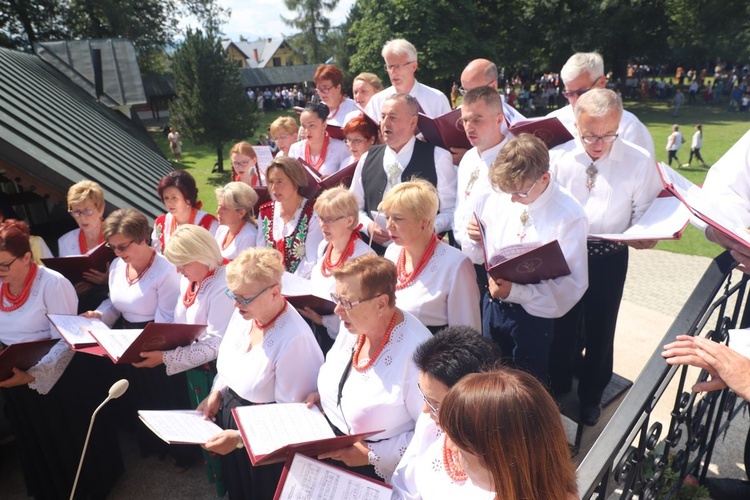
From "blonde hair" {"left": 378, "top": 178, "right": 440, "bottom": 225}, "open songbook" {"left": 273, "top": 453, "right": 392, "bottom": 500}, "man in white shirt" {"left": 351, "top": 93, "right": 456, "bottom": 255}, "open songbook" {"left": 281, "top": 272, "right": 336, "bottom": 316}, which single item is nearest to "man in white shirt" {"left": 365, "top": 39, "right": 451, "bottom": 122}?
"man in white shirt" {"left": 351, "top": 93, "right": 456, "bottom": 255}

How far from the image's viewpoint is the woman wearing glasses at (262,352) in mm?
3203

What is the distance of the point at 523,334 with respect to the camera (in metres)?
3.53

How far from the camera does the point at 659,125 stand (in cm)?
2895

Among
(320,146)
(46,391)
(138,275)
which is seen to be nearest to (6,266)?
(138,275)

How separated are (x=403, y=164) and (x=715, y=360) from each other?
313 centimetres

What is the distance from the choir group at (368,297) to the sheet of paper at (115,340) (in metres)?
0.17

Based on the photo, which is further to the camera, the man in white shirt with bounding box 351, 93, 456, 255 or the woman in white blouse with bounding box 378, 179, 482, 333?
the man in white shirt with bounding box 351, 93, 456, 255

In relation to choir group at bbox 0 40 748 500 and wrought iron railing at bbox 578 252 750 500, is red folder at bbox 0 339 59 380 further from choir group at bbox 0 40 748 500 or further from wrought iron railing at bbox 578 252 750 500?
wrought iron railing at bbox 578 252 750 500

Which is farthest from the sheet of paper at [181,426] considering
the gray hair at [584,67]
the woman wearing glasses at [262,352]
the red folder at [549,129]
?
the gray hair at [584,67]

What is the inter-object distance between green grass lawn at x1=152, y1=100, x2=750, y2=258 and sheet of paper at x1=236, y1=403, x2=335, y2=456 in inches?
386

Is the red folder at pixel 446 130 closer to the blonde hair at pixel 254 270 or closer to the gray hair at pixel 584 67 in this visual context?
the gray hair at pixel 584 67

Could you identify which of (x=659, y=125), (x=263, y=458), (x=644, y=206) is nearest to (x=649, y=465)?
(x=644, y=206)

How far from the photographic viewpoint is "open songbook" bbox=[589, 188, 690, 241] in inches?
118

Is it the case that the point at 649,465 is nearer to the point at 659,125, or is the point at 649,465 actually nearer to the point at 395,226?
the point at 395,226
